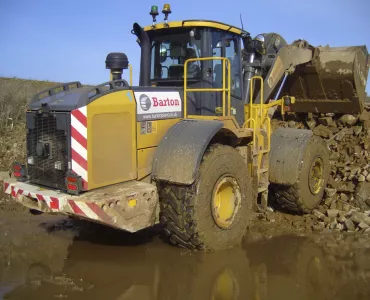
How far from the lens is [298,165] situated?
609cm

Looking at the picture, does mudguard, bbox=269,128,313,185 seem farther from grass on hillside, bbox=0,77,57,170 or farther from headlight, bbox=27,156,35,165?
grass on hillside, bbox=0,77,57,170

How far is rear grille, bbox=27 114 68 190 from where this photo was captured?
4.39 meters

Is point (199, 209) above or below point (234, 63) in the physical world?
below

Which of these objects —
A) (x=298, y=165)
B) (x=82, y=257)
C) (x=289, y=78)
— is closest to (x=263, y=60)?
(x=289, y=78)

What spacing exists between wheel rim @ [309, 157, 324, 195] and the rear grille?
3917mm

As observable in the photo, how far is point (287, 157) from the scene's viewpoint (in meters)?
6.17

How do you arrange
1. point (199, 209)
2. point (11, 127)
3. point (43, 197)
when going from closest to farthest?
point (43, 197) → point (199, 209) → point (11, 127)

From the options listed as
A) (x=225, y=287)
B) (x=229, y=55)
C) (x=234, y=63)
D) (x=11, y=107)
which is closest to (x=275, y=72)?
(x=234, y=63)

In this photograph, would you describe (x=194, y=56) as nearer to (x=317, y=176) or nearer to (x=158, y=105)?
(x=158, y=105)

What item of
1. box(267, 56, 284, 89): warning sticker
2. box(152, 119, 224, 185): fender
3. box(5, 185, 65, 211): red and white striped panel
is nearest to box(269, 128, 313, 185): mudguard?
box(267, 56, 284, 89): warning sticker

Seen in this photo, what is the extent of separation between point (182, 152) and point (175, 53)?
68.2 inches

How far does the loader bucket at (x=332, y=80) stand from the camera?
7.05m

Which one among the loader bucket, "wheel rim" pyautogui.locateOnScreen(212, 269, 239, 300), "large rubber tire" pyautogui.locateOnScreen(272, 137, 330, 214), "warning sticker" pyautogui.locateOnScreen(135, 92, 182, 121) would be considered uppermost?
the loader bucket

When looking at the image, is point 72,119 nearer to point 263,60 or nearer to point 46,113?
point 46,113
